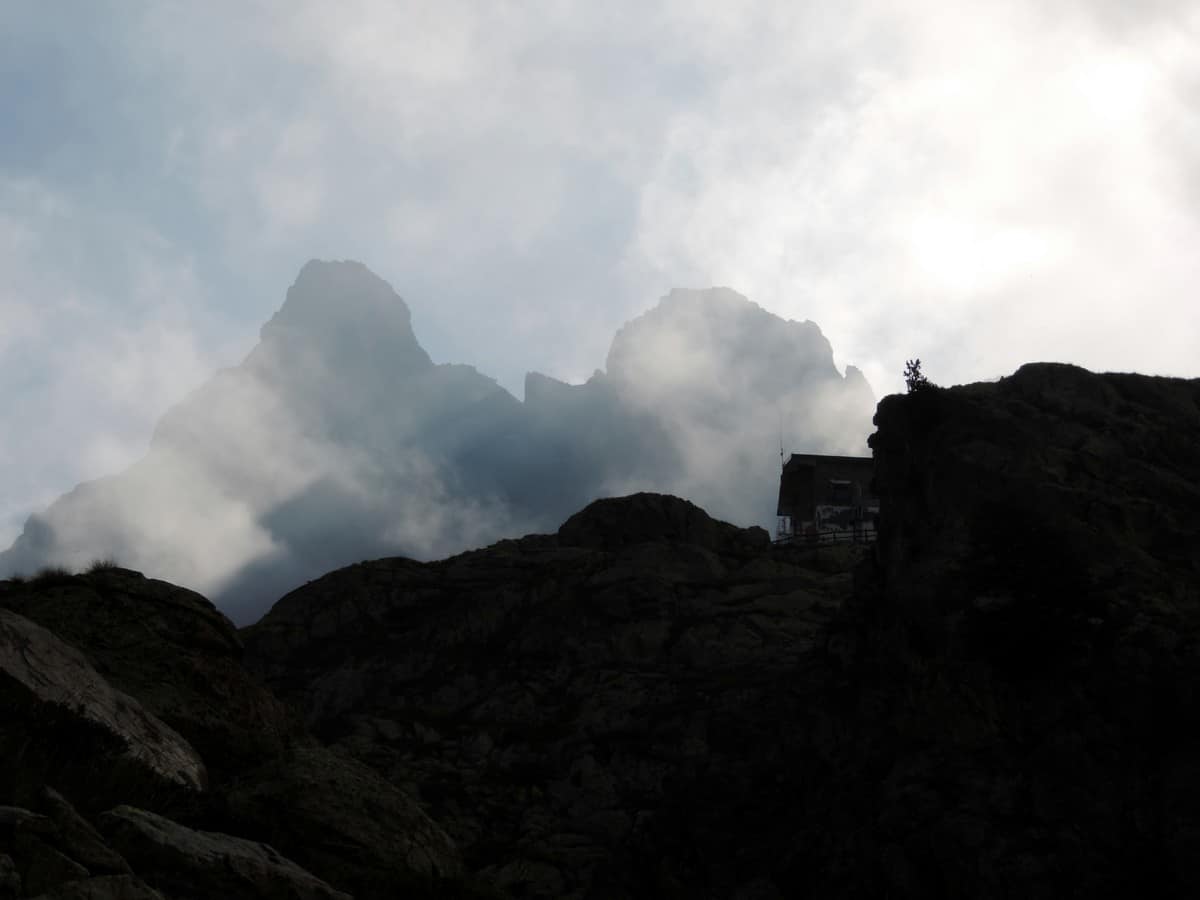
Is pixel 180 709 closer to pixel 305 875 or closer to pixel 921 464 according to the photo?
pixel 305 875

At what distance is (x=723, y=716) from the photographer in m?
53.5

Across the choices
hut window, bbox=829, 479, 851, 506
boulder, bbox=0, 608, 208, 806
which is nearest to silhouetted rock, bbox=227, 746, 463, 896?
boulder, bbox=0, 608, 208, 806

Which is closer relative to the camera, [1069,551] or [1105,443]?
[1069,551]

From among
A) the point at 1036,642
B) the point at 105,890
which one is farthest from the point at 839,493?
the point at 105,890

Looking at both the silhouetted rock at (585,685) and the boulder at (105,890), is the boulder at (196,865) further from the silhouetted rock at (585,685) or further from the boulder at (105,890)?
the silhouetted rock at (585,685)

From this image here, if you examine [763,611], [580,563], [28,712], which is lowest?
[28,712]

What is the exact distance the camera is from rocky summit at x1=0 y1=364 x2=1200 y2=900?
12430mm

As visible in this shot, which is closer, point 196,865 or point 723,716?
point 196,865

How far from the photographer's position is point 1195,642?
33656 millimetres

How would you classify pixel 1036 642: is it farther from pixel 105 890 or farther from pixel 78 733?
pixel 105 890

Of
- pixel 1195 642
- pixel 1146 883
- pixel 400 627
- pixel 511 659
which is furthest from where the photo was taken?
pixel 400 627

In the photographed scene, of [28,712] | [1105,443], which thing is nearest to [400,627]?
[1105,443]

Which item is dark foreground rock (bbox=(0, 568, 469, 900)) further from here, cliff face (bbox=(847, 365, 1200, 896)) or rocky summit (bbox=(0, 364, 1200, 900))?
cliff face (bbox=(847, 365, 1200, 896))

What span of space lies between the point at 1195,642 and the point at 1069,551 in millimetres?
5389
